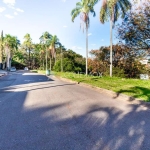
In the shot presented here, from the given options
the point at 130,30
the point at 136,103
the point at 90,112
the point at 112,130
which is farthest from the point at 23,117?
the point at 130,30

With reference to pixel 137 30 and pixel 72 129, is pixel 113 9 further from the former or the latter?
pixel 72 129

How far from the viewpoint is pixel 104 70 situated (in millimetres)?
34844

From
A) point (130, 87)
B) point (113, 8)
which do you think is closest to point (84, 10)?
point (113, 8)

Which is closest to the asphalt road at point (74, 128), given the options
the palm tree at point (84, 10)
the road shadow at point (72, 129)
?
the road shadow at point (72, 129)

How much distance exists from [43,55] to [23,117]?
238 feet

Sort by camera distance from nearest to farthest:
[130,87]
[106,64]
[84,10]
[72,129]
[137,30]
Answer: [72,129], [130,87], [137,30], [84,10], [106,64]

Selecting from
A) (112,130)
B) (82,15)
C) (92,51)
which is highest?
(82,15)

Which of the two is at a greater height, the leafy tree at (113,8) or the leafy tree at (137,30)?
the leafy tree at (113,8)

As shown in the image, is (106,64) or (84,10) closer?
(84,10)

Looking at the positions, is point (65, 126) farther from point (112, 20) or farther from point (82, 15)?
point (82, 15)

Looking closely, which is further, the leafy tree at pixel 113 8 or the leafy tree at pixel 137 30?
the leafy tree at pixel 113 8

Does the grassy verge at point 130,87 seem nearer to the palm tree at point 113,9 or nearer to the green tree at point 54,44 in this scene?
the palm tree at point 113,9

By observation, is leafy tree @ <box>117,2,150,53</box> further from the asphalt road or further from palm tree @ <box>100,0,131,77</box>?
the asphalt road

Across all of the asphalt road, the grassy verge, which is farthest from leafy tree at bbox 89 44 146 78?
the asphalt road
